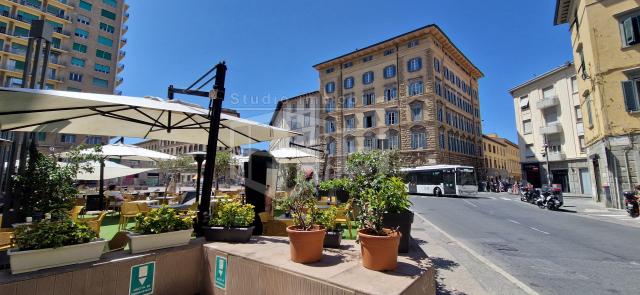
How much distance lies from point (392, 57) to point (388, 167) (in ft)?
A: 111

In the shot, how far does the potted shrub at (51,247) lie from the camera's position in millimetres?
2344

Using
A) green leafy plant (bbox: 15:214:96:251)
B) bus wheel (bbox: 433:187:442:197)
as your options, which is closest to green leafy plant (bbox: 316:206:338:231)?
green leafy plant (bbox: 15:214:96:251)

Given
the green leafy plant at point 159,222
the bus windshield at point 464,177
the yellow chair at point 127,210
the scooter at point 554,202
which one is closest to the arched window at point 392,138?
the bus windshield at point 464,177

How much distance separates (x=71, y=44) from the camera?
3997cm

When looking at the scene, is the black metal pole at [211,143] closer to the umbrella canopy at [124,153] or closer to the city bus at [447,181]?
the umbrella canopy at [124,153]

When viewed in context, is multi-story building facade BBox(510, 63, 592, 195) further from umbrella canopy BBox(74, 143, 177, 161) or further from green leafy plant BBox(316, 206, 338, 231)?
umbrella canopy BBox(74, 143, 177, 161)

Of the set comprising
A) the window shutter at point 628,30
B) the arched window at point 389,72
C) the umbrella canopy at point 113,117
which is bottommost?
the umbrella canopy at point 113,117

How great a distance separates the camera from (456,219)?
11797 mm

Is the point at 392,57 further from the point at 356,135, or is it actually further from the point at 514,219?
the point at 514,219

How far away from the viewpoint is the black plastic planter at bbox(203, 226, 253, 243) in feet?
11.9

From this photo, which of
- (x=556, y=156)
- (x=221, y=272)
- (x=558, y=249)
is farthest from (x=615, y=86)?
(x=221, y=272)

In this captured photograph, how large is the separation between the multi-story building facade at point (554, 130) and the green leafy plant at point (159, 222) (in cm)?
3552

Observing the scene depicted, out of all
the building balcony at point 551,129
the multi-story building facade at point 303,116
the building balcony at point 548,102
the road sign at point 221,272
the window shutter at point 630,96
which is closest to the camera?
the road sign at point 221,272

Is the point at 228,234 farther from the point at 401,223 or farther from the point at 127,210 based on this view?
the point at 127,210
